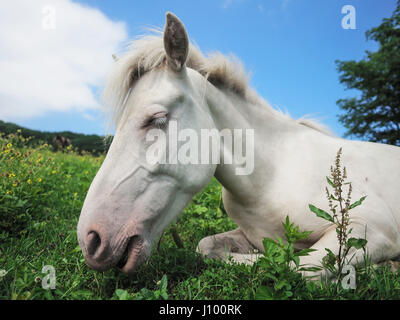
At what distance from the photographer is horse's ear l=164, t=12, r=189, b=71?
178 centimetres

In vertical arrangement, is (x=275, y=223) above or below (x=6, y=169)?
below

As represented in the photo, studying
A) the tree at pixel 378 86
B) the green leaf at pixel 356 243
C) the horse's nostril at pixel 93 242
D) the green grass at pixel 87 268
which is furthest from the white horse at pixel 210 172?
the tree at pixel 378 86

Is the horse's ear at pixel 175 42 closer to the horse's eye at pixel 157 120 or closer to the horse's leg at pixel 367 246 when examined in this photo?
the horse's eye at pixel 157 120

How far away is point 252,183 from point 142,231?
1053mm

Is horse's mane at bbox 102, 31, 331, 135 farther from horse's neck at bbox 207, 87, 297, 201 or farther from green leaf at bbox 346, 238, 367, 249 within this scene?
green leaf at bbox 346, 238, 367, 249

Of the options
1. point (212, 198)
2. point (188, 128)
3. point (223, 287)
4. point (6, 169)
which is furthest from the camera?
point (212, 198)

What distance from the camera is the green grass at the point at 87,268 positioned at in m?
1.47

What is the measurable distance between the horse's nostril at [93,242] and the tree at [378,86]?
2182 cm

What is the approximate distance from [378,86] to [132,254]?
2374 cm
